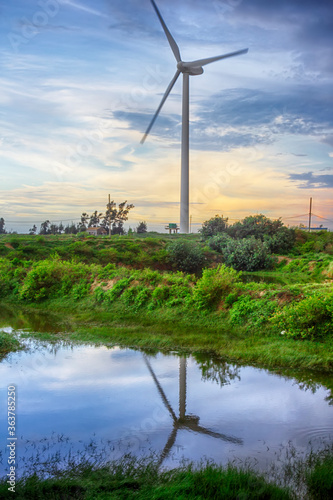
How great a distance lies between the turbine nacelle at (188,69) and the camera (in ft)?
114

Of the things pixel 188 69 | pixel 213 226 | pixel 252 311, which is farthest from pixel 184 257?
pixel 252 311

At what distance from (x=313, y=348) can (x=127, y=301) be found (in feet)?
22.3

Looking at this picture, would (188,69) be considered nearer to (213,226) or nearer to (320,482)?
(213,226)

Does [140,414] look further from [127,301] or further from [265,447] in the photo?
[127,301]

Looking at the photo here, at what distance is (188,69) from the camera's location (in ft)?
117

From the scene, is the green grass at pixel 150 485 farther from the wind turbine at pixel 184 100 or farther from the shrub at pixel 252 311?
the wind turbine at pixel 184 100

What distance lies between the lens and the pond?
557cm

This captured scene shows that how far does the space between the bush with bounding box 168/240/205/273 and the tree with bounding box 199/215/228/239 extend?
1002 centimetres

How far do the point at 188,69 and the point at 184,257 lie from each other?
16.2 m

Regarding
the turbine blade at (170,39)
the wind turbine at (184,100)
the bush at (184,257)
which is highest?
the turbine blade at (170,39)

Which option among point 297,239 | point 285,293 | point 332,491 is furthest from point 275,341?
point 297,239

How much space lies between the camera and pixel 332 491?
4660 millimetres

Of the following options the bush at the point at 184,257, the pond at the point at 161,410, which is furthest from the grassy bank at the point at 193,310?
the bush at the point at 184,257

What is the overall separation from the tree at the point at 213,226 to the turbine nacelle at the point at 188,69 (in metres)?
14.8
